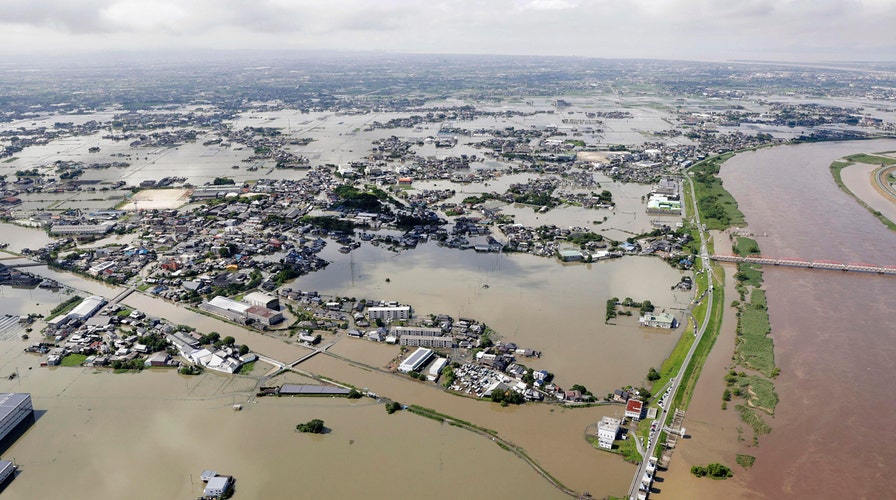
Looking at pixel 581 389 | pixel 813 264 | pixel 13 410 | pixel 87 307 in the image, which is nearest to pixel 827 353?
pixel 813 264

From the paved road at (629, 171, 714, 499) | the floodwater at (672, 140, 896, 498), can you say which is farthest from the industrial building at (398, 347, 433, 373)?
the floodwater at (672, 140, 896, 498)

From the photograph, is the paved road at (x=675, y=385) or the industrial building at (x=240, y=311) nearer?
the paved road at (x=675, y=385)

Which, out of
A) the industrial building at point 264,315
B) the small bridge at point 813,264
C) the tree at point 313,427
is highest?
the small bridge at point 813,264

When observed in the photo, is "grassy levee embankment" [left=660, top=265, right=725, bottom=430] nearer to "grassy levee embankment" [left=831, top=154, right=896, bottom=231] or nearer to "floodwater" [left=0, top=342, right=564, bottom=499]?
"floodwater" [left=0, top=342, right=564, bottom=499]

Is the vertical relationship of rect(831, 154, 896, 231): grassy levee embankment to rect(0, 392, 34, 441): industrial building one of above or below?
above

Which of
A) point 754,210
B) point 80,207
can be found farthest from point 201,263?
point 754,210

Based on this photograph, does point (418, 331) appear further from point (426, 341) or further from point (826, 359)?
point (826, 359)

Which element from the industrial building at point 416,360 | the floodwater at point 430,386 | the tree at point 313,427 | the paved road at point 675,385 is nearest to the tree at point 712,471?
the paved road at point 675,385

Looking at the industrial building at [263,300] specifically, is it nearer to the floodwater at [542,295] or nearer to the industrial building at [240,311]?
the industrial building at [240,311]
